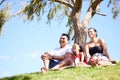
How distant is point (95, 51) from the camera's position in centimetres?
864

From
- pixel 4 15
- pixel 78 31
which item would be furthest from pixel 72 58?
pixel 4 15

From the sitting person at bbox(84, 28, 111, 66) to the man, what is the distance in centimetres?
57

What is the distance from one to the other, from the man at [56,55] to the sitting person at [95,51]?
1.88ft

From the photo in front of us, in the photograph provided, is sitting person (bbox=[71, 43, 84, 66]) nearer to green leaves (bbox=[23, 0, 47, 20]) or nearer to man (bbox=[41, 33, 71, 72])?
man (bbox=[41, 33, 71, 72])

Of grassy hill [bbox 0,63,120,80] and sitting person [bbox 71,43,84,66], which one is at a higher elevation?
sitting person [bbox 71,43,84,66]

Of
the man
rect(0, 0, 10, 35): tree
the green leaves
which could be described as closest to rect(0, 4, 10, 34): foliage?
rect(0, 0, 10, 35): tree

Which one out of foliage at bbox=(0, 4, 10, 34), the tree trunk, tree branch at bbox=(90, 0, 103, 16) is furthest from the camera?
foliage at bbox=(0, 4, 10, 34)

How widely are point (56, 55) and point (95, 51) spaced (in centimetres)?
110

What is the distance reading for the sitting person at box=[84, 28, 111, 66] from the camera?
27.3 ft

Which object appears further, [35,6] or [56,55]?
[35,6]

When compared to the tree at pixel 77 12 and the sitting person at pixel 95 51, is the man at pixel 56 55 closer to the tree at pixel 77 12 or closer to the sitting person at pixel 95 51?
the sitting person at pixel 95 51

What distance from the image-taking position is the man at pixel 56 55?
28.1ft

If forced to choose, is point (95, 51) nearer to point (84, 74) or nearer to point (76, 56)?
point (76, 56)

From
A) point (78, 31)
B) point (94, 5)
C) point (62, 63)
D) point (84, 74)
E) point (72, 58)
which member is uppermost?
point (94, 5)
